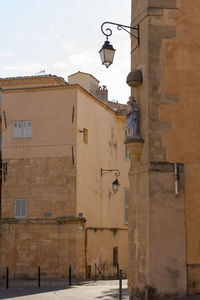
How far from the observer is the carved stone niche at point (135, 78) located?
13.1m

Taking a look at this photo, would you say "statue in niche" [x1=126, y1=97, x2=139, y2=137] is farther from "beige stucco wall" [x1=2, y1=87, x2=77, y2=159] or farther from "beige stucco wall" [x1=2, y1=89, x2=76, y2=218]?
"beige stucco wall" [x1=2, y1=87, x2=77, y2=159]

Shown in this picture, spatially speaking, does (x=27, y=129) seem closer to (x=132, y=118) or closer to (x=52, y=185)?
(x=52, y=185)

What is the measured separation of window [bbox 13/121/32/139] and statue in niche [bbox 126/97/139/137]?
11920mm

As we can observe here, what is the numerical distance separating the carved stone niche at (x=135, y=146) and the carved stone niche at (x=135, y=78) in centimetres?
133

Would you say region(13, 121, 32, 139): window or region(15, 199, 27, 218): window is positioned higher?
region(13, 121, 32, 139): window

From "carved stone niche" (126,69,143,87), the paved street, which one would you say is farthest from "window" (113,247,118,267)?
"carved stone niche" (126,69,143,87)

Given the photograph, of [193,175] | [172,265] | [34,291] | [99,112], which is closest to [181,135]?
[193,175]

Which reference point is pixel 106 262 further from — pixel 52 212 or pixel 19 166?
pixel 19 166

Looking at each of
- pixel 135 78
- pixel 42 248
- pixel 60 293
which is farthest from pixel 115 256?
pixel 135 78

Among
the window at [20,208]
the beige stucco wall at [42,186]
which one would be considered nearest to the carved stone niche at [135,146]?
the beige stucco wall at [42,186]

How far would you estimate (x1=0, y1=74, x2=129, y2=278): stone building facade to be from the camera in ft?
76.5

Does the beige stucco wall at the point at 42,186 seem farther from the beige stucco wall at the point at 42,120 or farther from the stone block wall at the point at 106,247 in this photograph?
the stone block wall at the point at 106,247

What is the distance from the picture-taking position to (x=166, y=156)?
12.6m

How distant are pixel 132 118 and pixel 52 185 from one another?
1140 cm
